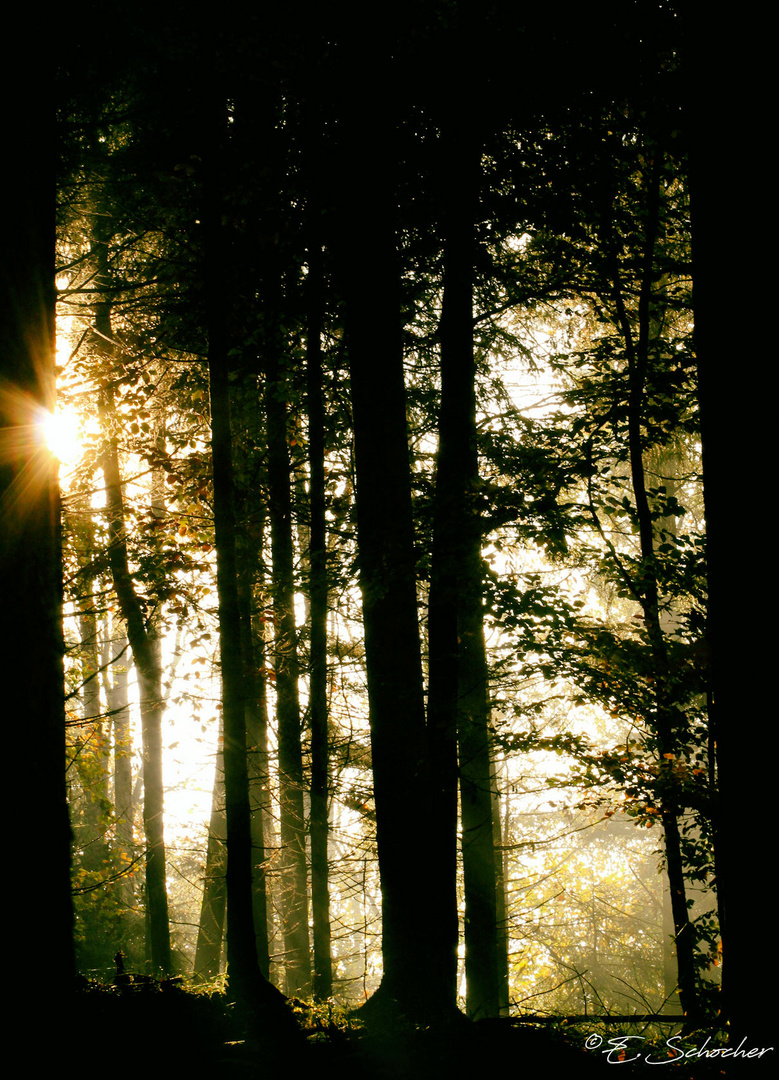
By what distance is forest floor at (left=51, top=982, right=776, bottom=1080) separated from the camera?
8.82 ft

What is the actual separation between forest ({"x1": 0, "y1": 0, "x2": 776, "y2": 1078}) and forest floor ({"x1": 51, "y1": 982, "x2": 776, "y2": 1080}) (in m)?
0.02

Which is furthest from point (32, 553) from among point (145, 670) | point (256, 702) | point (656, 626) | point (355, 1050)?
point (145, 670)

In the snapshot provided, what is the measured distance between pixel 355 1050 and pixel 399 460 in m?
4.05

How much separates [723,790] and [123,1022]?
2.85 metres

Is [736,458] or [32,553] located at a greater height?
[736,458]

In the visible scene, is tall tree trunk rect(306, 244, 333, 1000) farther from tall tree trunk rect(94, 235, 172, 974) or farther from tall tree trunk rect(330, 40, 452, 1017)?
tall tree trunk rect(94, 235, 172, 974)

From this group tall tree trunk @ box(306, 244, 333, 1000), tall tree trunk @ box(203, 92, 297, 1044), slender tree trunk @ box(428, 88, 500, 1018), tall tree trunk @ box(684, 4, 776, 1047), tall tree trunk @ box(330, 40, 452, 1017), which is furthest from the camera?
tall tree trunk @ box(306, 244, 333, 1000)

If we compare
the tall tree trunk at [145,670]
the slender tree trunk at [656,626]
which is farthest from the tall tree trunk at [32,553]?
the tall tree trunk at [145,670]

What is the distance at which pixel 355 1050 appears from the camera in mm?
2939

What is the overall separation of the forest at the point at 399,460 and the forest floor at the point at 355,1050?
0.9 inches

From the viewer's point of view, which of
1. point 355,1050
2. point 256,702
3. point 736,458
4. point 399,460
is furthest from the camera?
point 256,702

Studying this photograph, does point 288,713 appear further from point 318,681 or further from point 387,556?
point 387,556

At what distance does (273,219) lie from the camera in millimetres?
7242

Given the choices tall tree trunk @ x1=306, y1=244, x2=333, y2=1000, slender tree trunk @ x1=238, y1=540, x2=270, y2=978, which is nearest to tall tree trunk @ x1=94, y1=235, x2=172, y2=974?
slender tree trunk @ x1=238, y1=540, x2=270, y2=978
